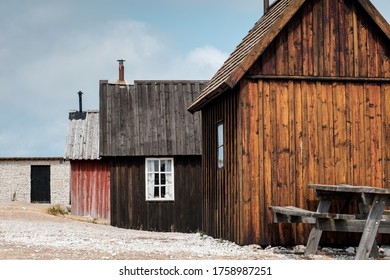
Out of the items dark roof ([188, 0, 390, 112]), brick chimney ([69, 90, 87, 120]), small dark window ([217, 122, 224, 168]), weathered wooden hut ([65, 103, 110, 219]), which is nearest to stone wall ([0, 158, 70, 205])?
brick chimney ([69, 90, 87, 120])

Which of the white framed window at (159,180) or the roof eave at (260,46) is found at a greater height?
the roof eave at (260,46)

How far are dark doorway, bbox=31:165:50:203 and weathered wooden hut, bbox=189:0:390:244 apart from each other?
81.1 ft

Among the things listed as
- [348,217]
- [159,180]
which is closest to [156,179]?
[159,180]

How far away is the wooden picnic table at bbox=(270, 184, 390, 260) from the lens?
14359 mm

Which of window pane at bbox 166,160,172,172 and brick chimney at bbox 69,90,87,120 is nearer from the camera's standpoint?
window pane at bbox 166,160,172,172

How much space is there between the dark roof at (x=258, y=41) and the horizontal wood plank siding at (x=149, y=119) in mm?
7797

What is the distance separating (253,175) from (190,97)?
1270 centimetres

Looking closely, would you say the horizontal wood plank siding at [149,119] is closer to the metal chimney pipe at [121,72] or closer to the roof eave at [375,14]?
the metal chimney pipe at [121,72]

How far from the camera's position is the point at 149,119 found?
28.1 meters

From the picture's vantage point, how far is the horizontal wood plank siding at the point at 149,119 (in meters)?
27.0

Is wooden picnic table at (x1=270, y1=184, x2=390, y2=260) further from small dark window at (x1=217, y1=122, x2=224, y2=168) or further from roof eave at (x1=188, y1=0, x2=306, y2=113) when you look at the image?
roof eave at (x1=188, y1=0, x2=306, y2=113)

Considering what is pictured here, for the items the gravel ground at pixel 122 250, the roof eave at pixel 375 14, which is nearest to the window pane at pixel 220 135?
the gravel ground at pixel 122 250

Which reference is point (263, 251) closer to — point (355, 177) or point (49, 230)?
point (355, 177)

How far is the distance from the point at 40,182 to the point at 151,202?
16.0m
